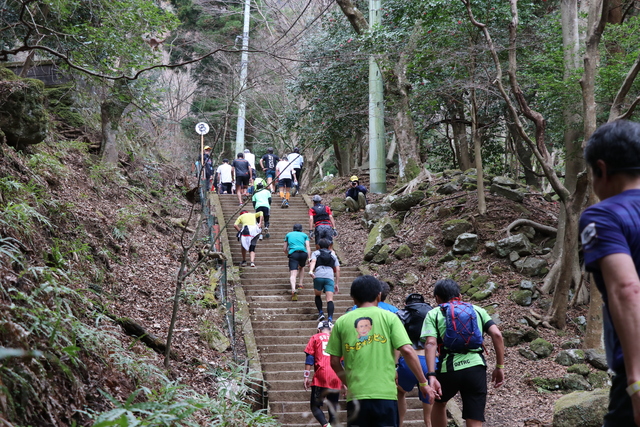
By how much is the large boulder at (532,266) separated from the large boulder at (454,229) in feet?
5.41

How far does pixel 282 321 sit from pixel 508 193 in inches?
253

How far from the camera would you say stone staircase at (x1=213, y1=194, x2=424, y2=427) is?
7594mm

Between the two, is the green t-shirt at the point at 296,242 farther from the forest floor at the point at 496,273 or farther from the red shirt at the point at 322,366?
the red shirt at the point at 322,366

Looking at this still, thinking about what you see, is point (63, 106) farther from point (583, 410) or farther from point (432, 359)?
point (583, 410)

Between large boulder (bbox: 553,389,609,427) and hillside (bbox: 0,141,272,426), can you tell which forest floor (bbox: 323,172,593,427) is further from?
hillside (bbox: 0,141,272,426)

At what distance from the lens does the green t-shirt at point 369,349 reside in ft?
12.9

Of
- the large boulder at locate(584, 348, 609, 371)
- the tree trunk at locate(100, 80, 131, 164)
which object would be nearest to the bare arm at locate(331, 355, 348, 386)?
the large boulder at locate(584, 348, 609, 371)

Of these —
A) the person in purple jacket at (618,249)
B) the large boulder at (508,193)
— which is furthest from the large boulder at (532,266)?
the person in purple jacket at (618,249)

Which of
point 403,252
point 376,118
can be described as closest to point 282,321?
point 403,252

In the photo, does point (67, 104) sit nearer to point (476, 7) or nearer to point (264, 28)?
point (476, 7)

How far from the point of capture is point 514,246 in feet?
36.5

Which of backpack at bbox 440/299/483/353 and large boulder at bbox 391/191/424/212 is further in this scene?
large boulder at bbox 391/191/424/212

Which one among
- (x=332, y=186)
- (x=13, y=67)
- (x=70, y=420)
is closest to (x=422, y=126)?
(x=332, y=186)

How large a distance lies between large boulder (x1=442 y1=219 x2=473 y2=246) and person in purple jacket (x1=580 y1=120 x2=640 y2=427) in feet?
33.8
